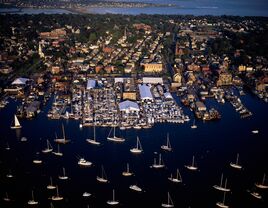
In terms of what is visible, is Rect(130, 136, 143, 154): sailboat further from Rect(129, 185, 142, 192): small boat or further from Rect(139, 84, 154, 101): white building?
Rect(139, 84, 154, 101): white building

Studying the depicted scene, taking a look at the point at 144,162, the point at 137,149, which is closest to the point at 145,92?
the point at 137,149

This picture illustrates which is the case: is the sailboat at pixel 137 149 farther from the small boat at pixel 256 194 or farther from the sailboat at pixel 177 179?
the small boat at pixel 256 194

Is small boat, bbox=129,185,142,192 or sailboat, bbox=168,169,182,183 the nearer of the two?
small boat, bbox=129,185,142,192

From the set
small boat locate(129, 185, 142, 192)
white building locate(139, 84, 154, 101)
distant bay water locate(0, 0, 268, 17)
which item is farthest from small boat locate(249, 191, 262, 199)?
distant bay water locate(0, 0, 268, 17)

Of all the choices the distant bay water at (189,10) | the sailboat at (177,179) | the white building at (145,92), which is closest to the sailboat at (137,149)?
the sailboat at (177,179)

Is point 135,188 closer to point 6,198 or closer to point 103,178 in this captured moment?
Result: point 103,178

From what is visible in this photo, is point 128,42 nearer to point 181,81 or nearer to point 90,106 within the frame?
point 181,81

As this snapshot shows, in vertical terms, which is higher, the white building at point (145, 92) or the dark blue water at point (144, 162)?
the white building at point (145, 92)

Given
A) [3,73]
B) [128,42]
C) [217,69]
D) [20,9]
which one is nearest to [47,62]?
A: [3,73]
